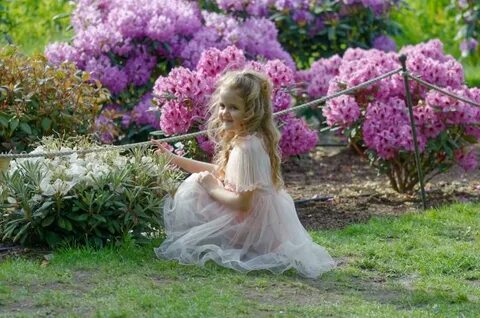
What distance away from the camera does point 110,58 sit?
8562 mm

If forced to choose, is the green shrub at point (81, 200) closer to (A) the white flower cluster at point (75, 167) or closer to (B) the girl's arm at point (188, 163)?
(A) the white flower cluster at point (75, 167)

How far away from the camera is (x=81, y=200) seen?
19.0 ft

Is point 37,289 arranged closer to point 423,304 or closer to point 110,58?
point 423,304

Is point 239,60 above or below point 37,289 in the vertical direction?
above

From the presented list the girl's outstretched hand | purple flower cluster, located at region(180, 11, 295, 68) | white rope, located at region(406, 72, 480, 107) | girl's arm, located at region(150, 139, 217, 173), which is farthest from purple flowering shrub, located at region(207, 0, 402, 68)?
the girl's outstretched hand

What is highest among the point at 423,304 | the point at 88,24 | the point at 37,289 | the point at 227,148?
the point at 88,24

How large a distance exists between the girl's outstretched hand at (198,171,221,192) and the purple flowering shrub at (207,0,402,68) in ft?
13.2

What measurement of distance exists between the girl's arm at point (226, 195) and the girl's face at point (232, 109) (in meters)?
0.29

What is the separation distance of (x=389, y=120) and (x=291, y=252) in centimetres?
234

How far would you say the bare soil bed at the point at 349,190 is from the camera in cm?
745

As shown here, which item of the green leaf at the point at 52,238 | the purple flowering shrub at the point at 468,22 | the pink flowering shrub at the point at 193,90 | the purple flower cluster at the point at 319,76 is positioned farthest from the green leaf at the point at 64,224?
the purple flowering shrub at the point at 468,22

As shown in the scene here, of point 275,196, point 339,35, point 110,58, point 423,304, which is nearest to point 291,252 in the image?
point 275,196

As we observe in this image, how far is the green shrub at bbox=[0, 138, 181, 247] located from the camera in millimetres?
5758

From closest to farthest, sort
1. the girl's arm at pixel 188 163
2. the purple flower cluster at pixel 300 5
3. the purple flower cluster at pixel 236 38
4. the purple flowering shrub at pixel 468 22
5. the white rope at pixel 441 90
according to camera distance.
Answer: the girl's arm at pixel 188 163, the white rope at pixel 441 90, the purple flower cluster at pixel 236 38, the purple flower cluster at pixel 300 5, the purple flowering shrub at pixel 468 22
